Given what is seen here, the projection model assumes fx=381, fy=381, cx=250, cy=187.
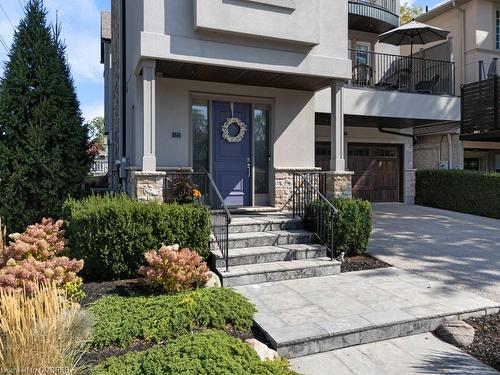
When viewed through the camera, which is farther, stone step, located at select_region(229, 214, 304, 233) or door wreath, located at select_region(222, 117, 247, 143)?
door wreath, located at select_region(222, 117, 247, 143)

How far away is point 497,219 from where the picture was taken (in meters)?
10.0

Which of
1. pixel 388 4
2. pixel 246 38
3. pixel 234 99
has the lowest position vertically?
pixel 234 99

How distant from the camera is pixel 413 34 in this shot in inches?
426

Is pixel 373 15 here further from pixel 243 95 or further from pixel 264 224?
pixel 264 224

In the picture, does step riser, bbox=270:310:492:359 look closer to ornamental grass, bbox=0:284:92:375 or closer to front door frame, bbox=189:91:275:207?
ornamental grass, bbox=0:284:92:375

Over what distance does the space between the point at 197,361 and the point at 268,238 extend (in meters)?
3.47

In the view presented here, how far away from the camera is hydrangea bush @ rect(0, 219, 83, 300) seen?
3465 millimetres

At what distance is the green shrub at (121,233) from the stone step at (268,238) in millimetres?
847

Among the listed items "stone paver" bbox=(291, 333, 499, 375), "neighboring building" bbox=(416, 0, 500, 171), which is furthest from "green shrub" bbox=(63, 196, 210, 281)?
"neighboring building" bbox=(416, 0, 500, 171)

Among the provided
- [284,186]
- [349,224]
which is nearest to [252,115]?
[284,186]

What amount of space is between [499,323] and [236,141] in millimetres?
5494

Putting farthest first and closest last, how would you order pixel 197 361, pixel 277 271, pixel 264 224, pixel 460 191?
pixel 460 191, pixel 264 224, pixel 277 271, pixel 197 361

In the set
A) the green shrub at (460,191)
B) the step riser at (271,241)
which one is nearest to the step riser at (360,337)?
the step riser at (271,241)

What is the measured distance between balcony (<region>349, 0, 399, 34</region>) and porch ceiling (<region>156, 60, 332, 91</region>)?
380 centimetres
